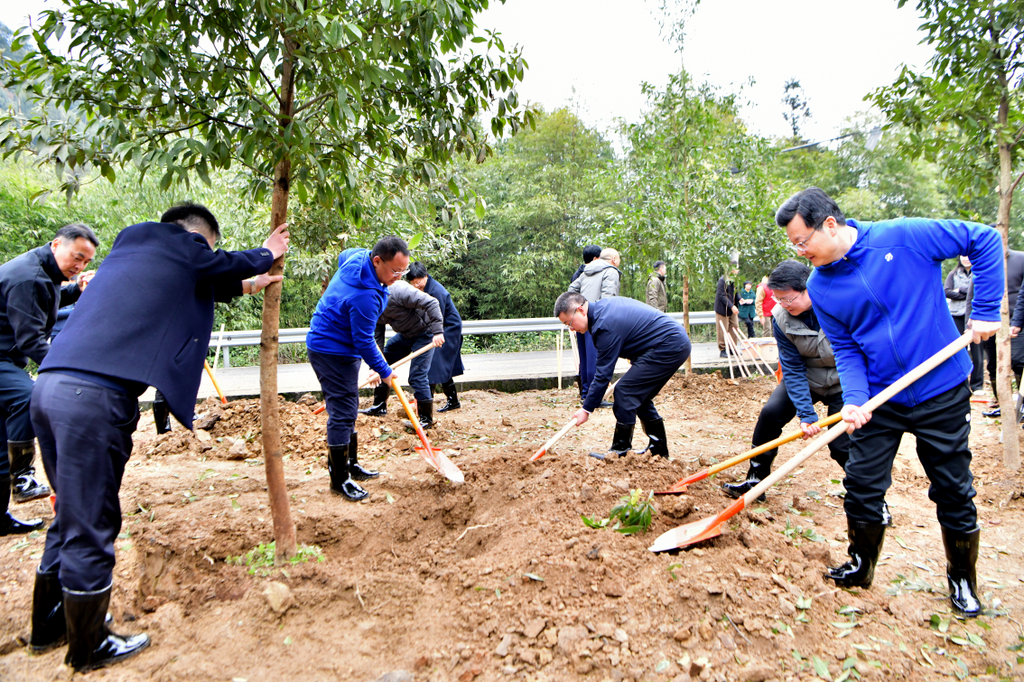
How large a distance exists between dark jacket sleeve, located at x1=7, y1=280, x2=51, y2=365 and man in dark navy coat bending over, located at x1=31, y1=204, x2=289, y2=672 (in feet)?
5.77

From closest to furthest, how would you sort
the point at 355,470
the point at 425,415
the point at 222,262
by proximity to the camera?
1. the point at 222,262
2. the point at 355,470
3. the point at 425,415

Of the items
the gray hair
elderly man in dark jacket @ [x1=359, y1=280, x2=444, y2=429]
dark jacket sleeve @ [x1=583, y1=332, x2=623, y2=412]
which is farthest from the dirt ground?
elderly man in dark jacket @ [x1=359, y1=280, x2=444, y2=429]

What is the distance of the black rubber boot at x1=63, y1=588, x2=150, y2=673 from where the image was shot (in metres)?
2.37

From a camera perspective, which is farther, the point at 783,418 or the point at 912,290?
the point at 783,418

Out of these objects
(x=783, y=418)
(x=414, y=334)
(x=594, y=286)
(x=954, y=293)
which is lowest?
(x=783, y=418)

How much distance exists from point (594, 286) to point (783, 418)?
3886 millimetres

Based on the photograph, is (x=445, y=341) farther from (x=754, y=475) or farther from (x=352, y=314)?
(x=754, y=475)

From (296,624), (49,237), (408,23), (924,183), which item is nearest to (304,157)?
(408,23)

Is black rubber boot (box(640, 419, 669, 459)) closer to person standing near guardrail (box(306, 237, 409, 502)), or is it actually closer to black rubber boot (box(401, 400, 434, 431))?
person standing near guardrail (box(306, 237, 409, 502))

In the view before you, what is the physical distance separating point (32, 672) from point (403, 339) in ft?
16.7

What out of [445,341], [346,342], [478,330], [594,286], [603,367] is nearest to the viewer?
[346,342]

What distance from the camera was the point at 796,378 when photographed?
3992 mm

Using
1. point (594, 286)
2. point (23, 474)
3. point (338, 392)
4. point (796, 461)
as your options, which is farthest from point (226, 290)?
point (594, 286)

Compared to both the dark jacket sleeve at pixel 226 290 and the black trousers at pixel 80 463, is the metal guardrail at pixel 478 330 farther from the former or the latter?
the black trousers at pixel 80 463
